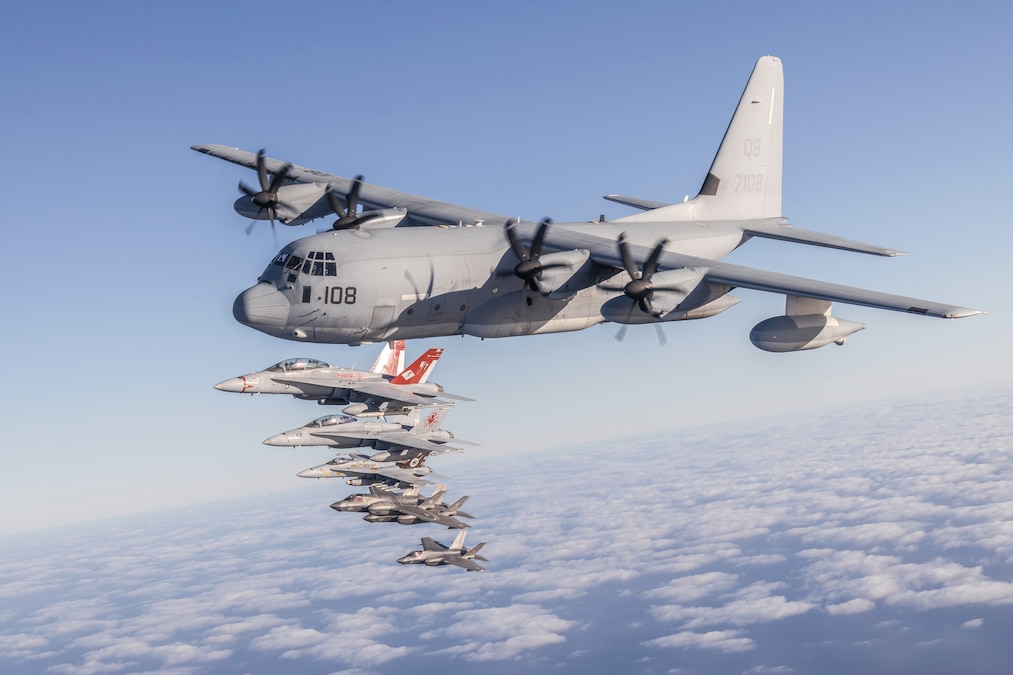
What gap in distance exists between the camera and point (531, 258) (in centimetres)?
3222

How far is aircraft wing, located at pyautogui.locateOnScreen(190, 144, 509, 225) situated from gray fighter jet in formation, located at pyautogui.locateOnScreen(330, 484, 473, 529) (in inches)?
1100

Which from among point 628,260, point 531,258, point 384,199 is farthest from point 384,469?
point 628,260

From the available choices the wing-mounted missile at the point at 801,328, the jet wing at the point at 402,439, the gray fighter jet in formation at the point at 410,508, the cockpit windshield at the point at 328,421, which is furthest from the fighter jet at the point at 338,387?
the wing-mounted missile at the point at 801,328

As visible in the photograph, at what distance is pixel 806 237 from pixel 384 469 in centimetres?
3515

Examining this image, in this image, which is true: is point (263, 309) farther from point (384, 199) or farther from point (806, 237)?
point (806, 237)

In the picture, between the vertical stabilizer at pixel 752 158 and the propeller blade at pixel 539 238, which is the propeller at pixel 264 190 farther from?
the vertical stabilizer at pixel 752 158

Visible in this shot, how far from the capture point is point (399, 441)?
6156cm

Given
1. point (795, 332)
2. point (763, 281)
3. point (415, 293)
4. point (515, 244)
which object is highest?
point (515, 244)

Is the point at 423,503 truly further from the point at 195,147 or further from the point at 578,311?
the point at 578,311

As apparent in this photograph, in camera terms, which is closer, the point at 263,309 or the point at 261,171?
the point at 263,309

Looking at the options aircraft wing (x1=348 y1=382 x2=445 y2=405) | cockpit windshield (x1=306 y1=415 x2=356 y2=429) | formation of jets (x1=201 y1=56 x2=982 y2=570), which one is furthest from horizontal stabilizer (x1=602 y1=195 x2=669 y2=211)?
cockpit windshield (x1=306 y1=415 x2=356 y2=429)

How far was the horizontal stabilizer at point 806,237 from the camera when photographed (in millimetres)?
39406

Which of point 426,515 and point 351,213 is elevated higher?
point 351,213

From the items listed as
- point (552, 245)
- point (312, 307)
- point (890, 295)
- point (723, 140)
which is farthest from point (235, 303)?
point (723, 140)
